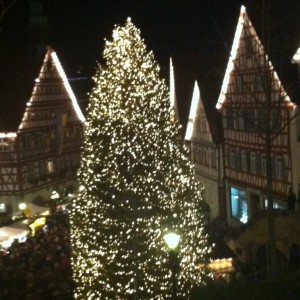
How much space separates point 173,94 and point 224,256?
16.9 m

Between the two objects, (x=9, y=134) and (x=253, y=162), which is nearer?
(x=253, y=162)

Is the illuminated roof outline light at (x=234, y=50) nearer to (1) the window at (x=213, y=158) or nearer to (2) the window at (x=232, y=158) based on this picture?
(2) the window at (x=232, y=158)

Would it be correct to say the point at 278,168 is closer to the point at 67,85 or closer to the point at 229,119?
the point at 229,119

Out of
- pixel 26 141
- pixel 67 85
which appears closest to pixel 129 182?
pixel 26 141

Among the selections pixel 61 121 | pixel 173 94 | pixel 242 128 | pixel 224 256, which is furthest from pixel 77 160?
pixel 224 256

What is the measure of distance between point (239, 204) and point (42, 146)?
18275mm

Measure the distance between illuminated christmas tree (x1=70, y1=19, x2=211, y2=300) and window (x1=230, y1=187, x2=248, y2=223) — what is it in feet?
54.9

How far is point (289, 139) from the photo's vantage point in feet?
94.4

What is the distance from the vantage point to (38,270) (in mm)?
21266

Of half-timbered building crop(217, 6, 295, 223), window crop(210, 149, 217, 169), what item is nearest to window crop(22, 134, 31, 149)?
window crop(210, 149, 217, 169)

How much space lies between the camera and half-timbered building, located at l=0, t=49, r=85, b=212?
4453 cm

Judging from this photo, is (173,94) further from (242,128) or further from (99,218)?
(99,218)

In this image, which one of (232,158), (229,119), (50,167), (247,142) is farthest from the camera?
(50,167)

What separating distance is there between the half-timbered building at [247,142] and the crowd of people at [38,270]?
9894mm
